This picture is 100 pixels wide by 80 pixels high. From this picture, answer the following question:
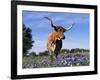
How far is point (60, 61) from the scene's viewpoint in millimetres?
2129

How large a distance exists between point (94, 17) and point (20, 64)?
2.85 ft

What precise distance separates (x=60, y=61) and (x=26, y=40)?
0.39m

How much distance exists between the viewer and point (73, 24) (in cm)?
217

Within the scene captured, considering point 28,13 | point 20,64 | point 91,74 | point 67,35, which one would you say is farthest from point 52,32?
point 91,74

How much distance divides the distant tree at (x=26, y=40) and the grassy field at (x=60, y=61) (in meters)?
0.08

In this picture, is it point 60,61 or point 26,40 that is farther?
point 60,61

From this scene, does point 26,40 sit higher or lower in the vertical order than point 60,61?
higher

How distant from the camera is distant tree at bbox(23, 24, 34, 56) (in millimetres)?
2008

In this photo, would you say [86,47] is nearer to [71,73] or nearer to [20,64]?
[71,73]

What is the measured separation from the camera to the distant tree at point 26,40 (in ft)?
6.59

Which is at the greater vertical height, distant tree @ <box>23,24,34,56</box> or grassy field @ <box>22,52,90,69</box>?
distant tree @ <box>23,24,34,56</box>

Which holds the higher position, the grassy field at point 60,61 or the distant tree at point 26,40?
the distant tree at point 26,40

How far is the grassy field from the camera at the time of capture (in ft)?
6.66

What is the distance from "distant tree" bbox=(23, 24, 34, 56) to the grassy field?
81 millimetres
